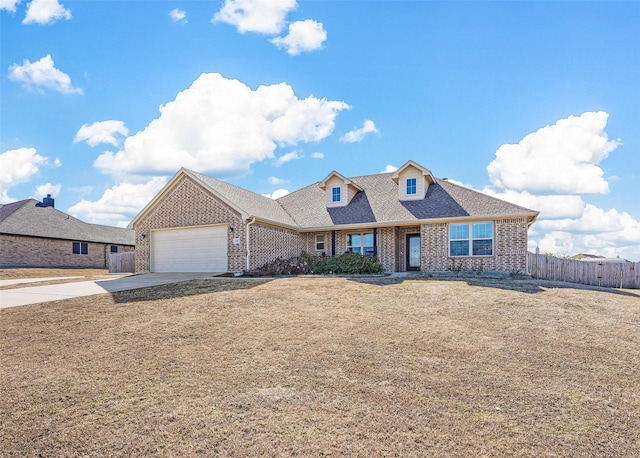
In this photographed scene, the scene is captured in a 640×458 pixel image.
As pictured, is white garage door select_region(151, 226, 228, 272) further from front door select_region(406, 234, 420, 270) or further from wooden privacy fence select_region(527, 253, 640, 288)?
wooden privacy fence select_region(527, 253, 640, 288)

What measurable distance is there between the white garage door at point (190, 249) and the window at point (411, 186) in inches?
385

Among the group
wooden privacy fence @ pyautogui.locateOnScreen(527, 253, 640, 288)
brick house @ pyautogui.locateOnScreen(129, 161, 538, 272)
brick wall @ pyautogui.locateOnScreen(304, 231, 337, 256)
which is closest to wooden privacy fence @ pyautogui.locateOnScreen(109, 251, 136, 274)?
brick house @ pyautogui.locateOnScreen(129, 161, 538, 272)

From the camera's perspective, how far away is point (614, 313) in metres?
8.93

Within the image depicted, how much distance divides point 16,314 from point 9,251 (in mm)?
22874

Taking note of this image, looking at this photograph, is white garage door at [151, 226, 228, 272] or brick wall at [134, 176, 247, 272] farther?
white garage door at [151, 226, 228, 272]

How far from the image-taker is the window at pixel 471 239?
17562mm

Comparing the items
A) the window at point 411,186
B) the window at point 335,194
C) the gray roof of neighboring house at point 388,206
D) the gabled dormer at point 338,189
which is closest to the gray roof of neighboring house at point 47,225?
the gray roof of neighboring house at point 388,206

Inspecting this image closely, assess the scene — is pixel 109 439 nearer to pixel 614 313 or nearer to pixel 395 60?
pixel 614 313

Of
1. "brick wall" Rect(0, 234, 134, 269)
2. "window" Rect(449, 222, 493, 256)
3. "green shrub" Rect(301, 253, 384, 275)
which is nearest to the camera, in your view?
"green shrub" Rect(301, 253, 384, 275)

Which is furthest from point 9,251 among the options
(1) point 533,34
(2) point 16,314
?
(1) point 533,34

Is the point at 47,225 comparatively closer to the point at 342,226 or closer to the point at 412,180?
the point at 342,226

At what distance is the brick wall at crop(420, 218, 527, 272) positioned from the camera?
16938mm

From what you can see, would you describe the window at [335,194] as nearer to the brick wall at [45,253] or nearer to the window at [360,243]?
the window at [360,243]

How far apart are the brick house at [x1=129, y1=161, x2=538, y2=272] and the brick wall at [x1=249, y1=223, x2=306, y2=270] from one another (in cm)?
5
